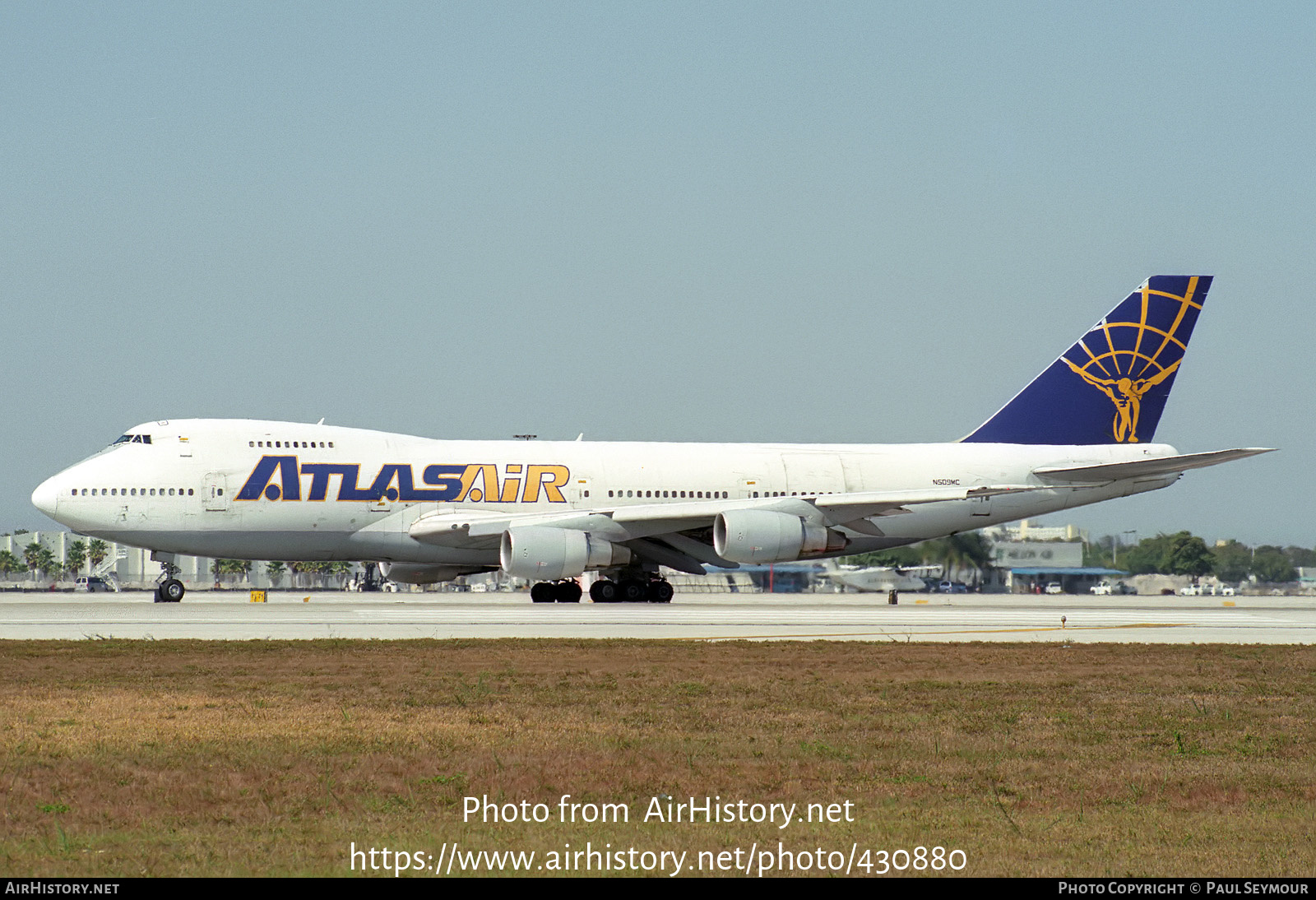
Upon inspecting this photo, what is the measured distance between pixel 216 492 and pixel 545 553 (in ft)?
27.3

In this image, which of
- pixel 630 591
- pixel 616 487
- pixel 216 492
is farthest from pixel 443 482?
pixel 630 591

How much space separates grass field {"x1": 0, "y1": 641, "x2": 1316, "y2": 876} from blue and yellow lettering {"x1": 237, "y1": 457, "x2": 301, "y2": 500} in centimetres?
1574

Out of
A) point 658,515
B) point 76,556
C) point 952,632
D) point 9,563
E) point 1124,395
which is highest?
point 1124,395

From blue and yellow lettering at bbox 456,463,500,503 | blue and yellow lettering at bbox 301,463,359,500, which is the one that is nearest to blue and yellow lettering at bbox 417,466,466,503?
blue and yellow lettering at bbox 456,463,500,503

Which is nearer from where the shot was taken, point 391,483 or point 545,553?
point 545,553

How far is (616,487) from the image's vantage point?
37.2 m

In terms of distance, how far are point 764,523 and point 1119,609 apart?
986cm

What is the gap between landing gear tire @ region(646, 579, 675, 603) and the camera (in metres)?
37.0

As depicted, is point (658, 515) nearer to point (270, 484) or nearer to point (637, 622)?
point (637, 622)

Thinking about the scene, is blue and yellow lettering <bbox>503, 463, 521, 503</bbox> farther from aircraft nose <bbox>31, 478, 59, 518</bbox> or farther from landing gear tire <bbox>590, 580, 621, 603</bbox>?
aircraft nose <bbox>31, 478, 59, 518</bbox>

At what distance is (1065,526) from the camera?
375 feet

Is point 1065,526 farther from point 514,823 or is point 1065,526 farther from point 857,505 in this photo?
point 514,823

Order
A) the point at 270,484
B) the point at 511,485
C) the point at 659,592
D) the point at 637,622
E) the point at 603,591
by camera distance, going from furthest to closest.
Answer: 1. the point at 659,592
2. the point at 603,591
3. the point at 511,485
4. the point at 270,484
5. the point at 637,622

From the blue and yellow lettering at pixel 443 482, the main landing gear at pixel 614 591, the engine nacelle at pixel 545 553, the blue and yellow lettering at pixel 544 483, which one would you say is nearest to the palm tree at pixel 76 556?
the main landing gear at pixel 614 591
